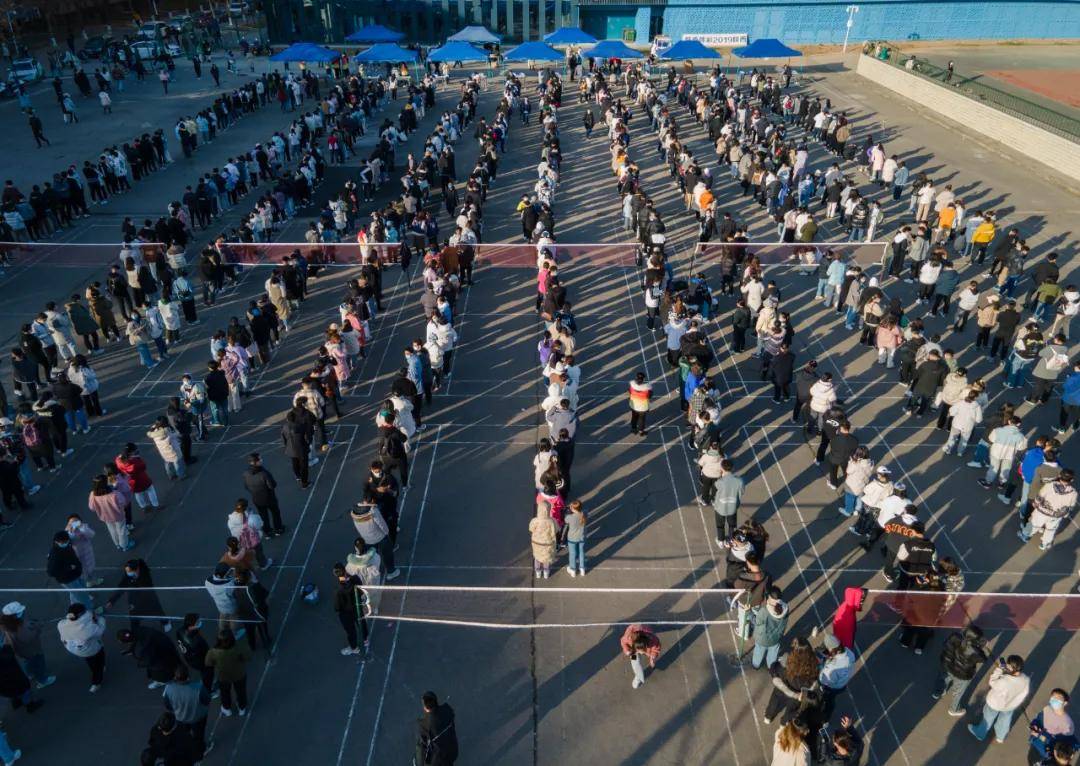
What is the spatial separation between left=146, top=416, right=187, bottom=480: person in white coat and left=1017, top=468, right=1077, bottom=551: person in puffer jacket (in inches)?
531

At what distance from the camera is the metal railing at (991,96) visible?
27.9 metres

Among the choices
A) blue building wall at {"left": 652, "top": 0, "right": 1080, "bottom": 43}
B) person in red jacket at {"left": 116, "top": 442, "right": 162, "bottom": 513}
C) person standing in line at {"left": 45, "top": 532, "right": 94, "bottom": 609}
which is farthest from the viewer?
blue building wall at {"left": 652, "top": 0, "right": 1080, "bottom": 43}

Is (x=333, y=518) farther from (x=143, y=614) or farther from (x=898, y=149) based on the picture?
(x=898, y=149)

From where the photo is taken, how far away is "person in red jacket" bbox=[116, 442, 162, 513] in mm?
11398

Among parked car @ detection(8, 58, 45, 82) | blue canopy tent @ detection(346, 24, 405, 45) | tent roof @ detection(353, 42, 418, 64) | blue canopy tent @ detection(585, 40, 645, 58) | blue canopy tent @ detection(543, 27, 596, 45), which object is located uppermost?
blue canopy tent @ detection(346, 24, 405, 45)

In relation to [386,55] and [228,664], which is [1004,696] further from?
[386,55]

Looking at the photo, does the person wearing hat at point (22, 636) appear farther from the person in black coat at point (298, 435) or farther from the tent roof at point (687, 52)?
the tent roof at point (687, 52)

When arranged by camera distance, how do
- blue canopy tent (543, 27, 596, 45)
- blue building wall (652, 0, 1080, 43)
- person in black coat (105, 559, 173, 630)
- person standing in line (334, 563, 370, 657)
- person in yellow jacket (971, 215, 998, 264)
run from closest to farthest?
person standing in line (334, 563, 370, 657) → person in black coat (105, 559, 173, 630) → person in yellow jacket (971, 215, 998, 264) → blue canopy tent (543, 27, 596, 45) → blue building wall (652, 0, 1080, 43)

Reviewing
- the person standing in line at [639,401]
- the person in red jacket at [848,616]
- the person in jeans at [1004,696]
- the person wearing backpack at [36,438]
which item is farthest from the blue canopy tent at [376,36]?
the person in jeans at [1004,696]

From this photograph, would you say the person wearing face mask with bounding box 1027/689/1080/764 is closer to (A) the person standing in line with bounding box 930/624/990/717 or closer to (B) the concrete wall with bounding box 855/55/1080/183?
(A) the person standing in line with bounding box 930/624/990/717

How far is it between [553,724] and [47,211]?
23897 millimetres

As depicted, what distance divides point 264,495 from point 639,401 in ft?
21.0

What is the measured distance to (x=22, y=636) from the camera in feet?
28.4

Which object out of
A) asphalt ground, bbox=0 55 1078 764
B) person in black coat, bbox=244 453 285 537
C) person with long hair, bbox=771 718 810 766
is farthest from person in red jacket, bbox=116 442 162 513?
person with long hair, bbox=771 718 810 766
